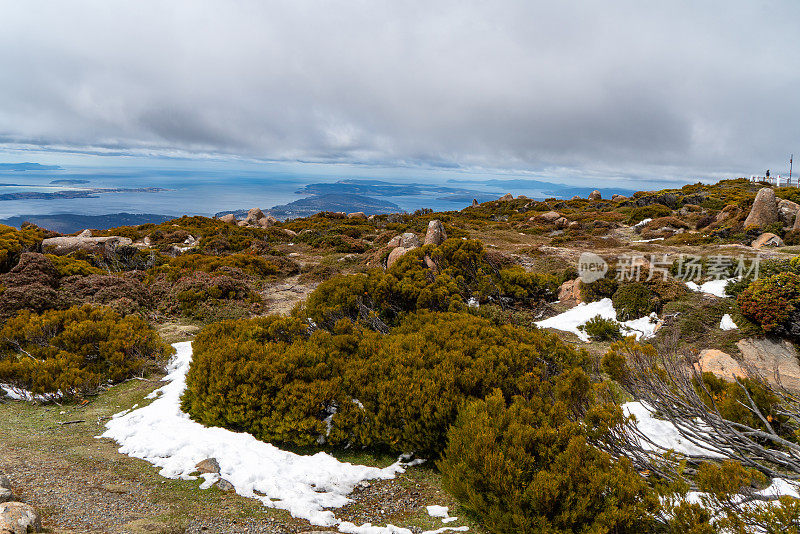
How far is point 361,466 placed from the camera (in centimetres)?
487

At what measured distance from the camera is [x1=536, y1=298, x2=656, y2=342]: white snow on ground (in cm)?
989

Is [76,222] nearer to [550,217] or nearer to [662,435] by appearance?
[550,217]

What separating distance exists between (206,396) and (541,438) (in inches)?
191

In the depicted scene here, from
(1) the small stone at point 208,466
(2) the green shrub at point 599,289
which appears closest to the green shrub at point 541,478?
(1) the small stone at point 208,466

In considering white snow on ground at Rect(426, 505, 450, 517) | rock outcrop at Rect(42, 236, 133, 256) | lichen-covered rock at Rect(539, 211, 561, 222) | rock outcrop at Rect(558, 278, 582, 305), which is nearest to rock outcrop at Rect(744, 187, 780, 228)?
lichen-covered rock at Rect(539, 211, 561, 222)

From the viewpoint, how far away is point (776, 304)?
7852 mm

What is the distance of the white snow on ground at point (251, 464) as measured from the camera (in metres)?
4.00

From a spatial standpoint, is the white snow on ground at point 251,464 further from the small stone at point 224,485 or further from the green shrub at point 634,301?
the green shrub at point 634,301

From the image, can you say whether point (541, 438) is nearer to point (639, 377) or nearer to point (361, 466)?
point (639, 377)

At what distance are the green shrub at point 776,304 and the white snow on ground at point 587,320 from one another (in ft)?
6.86

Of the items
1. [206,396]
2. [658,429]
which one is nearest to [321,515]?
[206,396]

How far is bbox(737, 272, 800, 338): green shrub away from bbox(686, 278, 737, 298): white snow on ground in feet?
8.59

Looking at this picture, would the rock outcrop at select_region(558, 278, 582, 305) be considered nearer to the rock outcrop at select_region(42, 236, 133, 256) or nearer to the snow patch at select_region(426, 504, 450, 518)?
the snow patch at select_region(426, 504, 450, 518)

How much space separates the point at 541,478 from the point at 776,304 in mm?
8235
